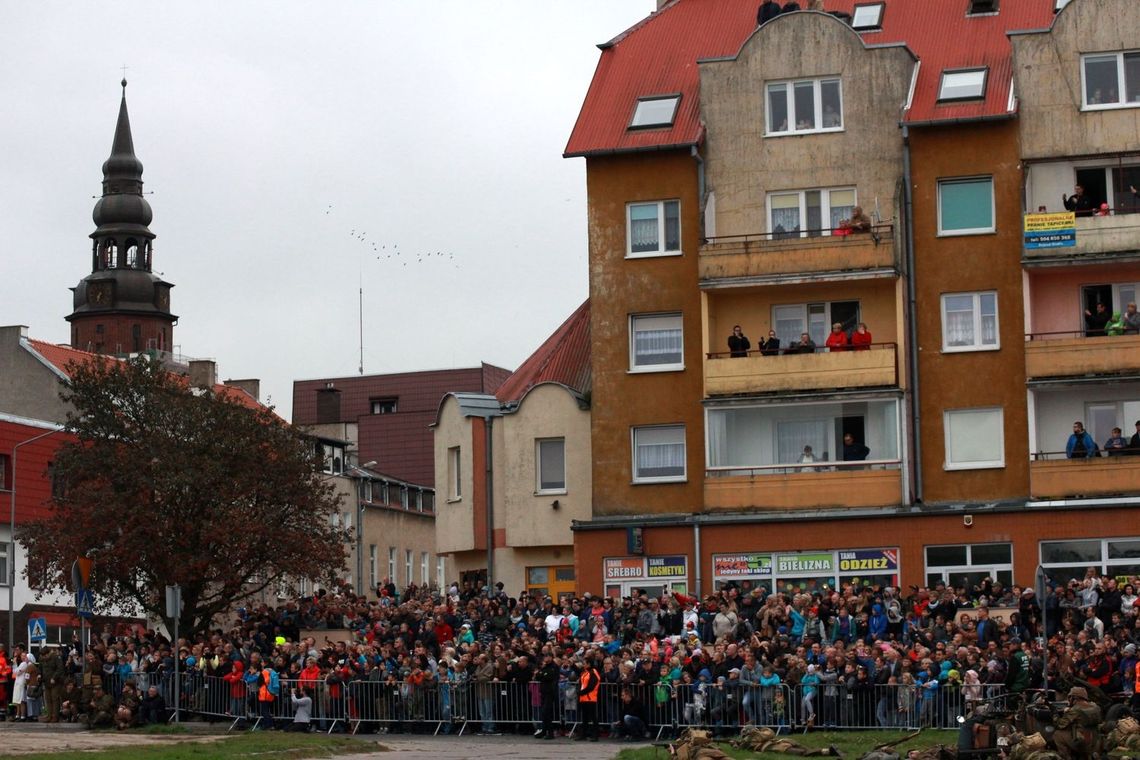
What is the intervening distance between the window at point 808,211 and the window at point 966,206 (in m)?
2.21

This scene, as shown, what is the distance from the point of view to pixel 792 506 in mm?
49562

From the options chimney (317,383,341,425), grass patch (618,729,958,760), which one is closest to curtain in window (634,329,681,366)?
grass patch (618,729,958,760)

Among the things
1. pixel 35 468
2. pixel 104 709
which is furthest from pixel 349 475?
pixel 104 709

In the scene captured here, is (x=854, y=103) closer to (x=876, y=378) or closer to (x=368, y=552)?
(x=876, y=378)

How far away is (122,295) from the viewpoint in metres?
163

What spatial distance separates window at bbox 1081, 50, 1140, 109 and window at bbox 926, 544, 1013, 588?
10611 millimetres

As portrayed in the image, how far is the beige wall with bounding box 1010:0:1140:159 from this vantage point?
48719mm

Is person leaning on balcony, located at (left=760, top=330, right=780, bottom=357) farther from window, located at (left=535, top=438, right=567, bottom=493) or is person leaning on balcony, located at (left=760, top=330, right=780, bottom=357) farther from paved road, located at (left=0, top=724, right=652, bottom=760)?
paved road, located at (left=0, top=724, right=652, bottom=760)

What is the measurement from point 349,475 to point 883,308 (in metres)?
46.2

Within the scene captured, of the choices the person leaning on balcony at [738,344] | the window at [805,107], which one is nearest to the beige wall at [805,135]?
the window at [805,107]

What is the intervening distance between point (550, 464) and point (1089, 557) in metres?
15.0

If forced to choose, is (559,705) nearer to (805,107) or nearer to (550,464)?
(550,464)

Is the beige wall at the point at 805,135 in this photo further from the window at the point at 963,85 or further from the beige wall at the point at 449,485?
the beige wall at the point at 449,485

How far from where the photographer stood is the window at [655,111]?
5241cm
